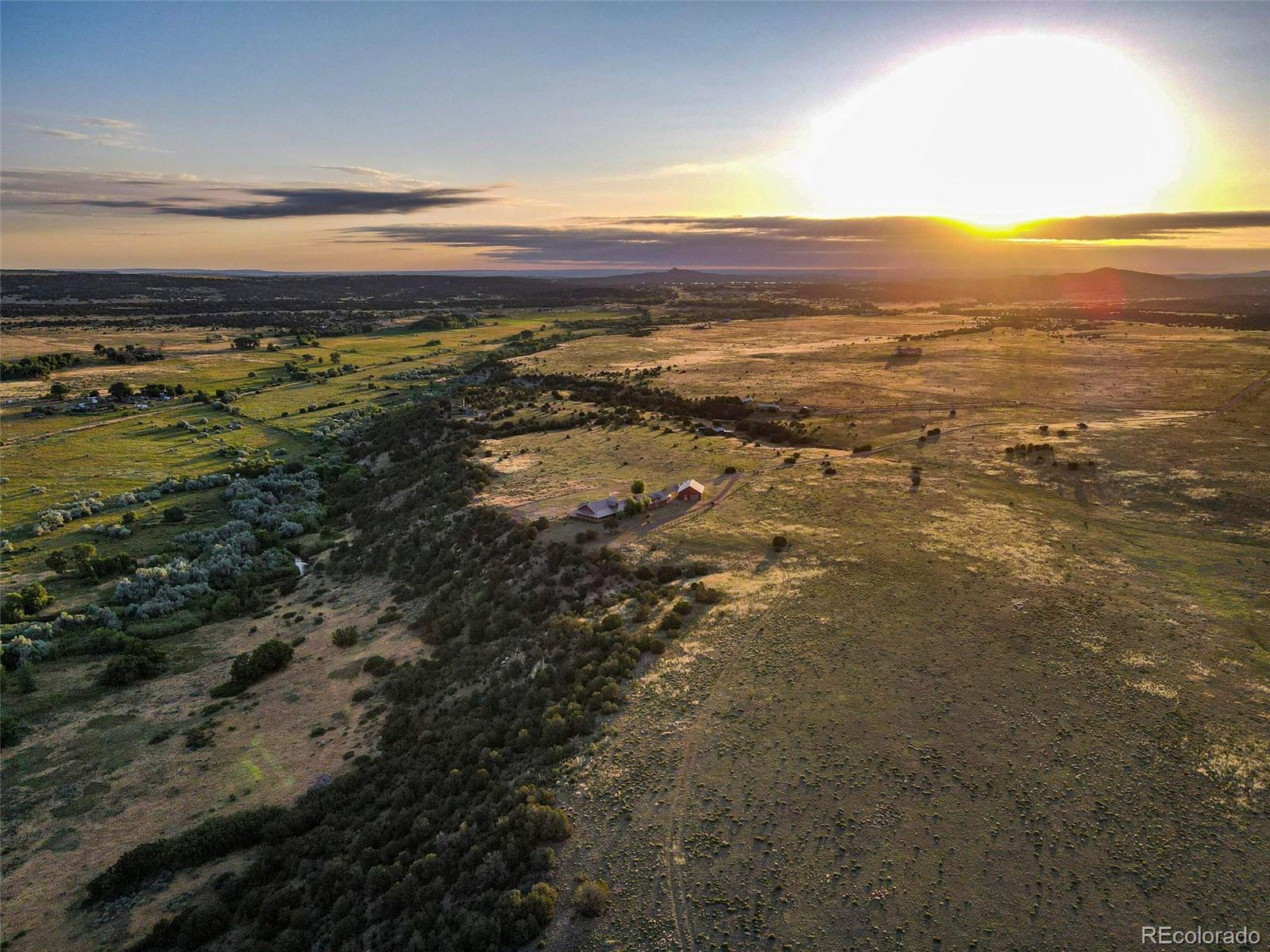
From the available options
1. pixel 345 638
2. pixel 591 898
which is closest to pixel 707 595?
pixel 591 898

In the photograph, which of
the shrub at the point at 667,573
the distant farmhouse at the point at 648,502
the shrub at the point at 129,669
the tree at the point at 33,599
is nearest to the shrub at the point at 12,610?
the tree at the point at 33,599

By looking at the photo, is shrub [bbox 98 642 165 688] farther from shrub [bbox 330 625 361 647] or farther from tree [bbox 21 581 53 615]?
tree [bbox 21 581 53 615]

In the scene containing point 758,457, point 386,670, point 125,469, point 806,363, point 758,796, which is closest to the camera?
point 758,796

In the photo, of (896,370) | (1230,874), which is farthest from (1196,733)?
(896,370)

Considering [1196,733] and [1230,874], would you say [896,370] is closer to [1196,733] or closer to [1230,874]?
[1196,733]

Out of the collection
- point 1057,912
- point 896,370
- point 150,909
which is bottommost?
point 150,909

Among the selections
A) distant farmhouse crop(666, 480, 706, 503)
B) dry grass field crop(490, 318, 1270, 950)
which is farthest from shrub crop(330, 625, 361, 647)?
distant farmhouse crop(666, 480, 706, 503)
